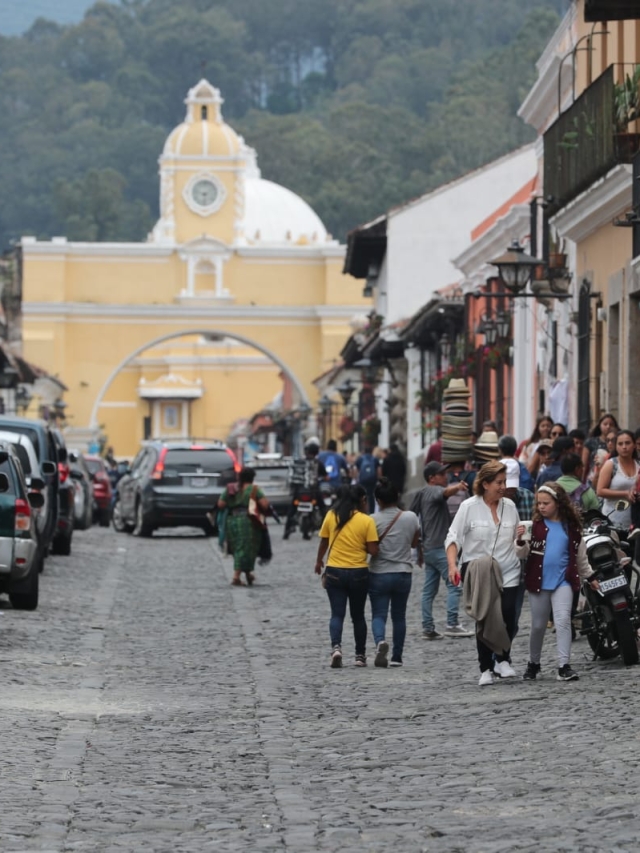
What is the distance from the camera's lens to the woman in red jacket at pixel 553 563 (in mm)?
13852

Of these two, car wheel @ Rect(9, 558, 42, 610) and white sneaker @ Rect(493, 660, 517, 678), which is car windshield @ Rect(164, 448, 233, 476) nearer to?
car wheel @ Rect(9, 558, 42, 610)

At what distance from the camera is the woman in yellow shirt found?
15453mm

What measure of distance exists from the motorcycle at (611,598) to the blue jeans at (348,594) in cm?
166

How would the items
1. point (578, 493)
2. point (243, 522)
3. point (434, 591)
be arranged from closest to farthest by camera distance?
point (578, 493) → point (434, 591) → point (243, 522)

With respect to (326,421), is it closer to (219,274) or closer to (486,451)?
(219,274)

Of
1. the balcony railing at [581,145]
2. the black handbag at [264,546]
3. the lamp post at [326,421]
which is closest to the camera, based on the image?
the balcony railing at [581,145]

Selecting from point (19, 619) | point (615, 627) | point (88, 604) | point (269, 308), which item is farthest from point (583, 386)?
point (269, 308)

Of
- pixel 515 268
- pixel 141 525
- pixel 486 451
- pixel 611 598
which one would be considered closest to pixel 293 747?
pixel 611 598

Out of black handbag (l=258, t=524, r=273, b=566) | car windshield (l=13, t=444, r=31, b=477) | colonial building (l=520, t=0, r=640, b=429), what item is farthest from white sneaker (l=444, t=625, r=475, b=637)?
car windshield (l=13, t=444, r=31, b=477)

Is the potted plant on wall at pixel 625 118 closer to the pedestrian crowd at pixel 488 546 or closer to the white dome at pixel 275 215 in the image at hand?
the pedestrian crowd at pixel 488 546

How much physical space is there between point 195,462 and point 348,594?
19.9m

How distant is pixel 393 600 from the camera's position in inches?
611

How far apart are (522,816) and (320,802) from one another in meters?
0.99

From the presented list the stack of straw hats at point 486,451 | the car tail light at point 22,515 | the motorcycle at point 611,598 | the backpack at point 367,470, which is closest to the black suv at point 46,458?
the car tail light at point 22,515
